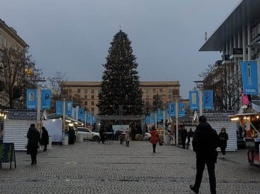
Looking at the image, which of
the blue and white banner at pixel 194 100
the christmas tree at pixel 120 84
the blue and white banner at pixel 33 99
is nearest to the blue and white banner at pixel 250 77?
the blue and white banner at pixel 194 100

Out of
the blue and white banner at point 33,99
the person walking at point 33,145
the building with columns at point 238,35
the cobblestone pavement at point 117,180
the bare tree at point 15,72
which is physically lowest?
the cobblestone pavement at point 117,180

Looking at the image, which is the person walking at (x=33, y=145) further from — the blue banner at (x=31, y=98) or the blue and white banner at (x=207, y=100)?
the blue and white banner at (x=207, y=100)

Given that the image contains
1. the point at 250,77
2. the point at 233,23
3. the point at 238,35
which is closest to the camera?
the point at 250,77

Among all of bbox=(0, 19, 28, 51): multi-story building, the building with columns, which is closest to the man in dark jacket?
the building with columns

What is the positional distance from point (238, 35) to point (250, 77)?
Result: 62162 millimetres

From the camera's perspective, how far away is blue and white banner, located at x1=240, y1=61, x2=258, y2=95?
932 inches

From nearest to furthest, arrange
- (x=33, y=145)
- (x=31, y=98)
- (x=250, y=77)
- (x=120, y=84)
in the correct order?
1. (x=33, y=145)
2. (x=250, y=77)
3. (x=31, y=98)
4. (x=120, y=84)

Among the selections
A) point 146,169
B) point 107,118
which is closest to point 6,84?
point 107,118

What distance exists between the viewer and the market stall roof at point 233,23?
230 ft

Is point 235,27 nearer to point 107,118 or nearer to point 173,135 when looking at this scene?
point 107,118

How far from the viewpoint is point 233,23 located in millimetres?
79750

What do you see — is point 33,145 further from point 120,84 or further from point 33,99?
point 120,84

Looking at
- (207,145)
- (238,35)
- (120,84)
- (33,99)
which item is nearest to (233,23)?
(238,35)

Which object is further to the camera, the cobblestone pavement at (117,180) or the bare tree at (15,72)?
the bare tree at (15,72)
